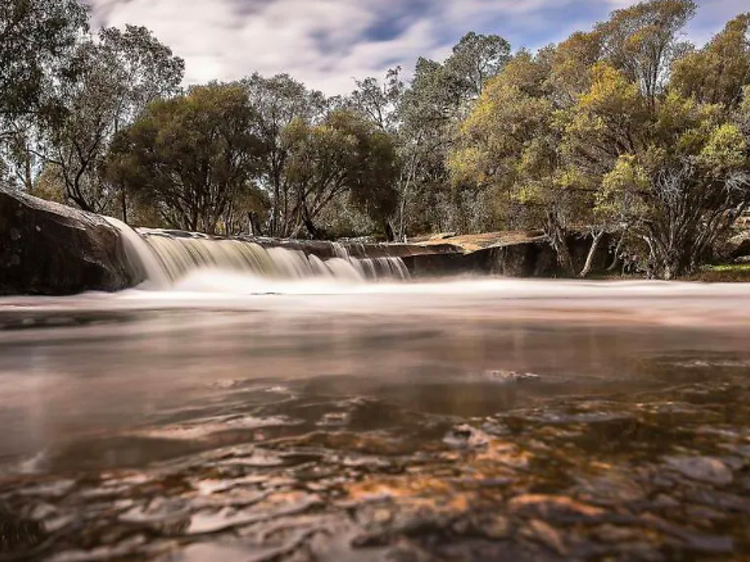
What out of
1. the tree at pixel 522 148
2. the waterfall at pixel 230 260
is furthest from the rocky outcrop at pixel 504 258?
the waterfall at pixel 230 260

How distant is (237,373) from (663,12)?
883 inches

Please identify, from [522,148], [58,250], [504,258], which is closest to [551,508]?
[58,250]

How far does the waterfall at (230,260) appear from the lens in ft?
42.2

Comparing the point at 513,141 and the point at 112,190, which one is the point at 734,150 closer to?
the point at 513,141

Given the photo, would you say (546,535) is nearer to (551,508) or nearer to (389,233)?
(551,508)

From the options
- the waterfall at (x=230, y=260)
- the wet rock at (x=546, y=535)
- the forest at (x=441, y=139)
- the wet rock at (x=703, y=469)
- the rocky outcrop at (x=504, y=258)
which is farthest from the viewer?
the rocky outcrop at (x=504, y=258)

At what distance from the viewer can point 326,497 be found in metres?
1.09

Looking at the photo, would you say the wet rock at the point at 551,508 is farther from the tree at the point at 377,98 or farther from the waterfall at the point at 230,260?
the tree at the point at 377,98

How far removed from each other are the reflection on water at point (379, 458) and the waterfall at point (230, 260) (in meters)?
10.3

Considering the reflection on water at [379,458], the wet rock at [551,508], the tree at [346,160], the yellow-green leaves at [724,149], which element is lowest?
the reflection on water at [379,458]

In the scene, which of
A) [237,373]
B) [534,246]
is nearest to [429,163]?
[534,246]

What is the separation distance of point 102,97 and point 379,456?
30914 millimetres

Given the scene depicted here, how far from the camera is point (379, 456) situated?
4.33 feet

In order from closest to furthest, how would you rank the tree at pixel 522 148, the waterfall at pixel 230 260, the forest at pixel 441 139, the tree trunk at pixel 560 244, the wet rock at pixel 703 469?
the wet rock at pixel 703 469
the waterfall at pixel 230 260
the forest at pixel 441 139
the tree at pixel 522 148
the tree trunk at pixel 560 244
